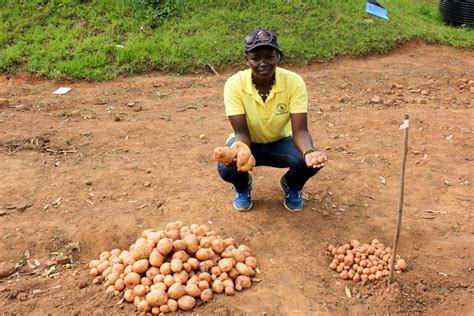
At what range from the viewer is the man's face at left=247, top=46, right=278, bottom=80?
3.11 m

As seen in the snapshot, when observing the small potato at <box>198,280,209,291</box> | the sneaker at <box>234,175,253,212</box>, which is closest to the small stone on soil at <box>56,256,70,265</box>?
the small potato at <box>198,280,209,291</box>

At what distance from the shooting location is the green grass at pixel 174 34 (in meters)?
7.79

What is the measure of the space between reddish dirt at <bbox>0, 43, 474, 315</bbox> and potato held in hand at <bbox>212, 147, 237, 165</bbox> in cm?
58

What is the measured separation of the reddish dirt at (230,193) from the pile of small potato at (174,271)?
8 centimetres

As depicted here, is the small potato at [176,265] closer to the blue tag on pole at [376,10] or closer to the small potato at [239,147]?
the small potato at [239,147]

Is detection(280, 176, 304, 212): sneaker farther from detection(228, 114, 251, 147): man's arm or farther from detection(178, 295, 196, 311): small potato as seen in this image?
detection(178, 295, 196, 311): small potato

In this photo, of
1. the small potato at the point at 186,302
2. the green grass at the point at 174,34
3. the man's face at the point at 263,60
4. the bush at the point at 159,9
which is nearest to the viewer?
the small potato at the point at 186,302

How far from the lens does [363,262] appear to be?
3.04 metres

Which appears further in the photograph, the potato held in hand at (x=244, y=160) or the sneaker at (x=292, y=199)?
the sneaker at (x=292, y=199)

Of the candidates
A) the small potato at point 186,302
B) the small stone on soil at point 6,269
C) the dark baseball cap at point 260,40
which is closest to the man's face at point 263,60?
the dark baseball cap at point 260,40

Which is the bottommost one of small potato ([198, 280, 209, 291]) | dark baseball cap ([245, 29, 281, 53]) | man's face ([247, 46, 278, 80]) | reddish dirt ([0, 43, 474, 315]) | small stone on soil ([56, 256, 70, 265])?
reddish dirt ([0, 43, 474, 315])

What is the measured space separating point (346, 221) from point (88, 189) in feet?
6.72

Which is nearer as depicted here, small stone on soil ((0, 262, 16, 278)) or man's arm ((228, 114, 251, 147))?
small stone on soil ((0, 262, 16, 278))

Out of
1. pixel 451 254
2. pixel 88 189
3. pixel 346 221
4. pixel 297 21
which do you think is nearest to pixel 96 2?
pixel 297 21
